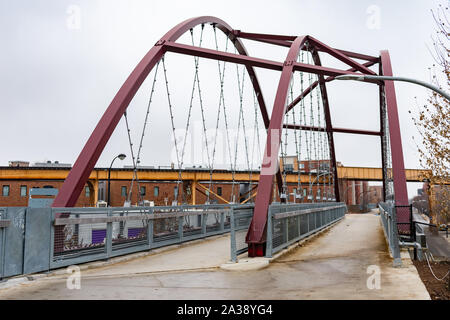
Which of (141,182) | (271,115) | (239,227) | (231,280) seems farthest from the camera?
(141,182)

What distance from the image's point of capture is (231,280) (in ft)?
26.4

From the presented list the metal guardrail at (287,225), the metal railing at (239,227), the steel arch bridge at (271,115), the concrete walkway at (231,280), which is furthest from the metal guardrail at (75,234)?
the metal guardrail at (287,225)

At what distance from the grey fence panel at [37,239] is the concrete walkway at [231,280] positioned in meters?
0.38

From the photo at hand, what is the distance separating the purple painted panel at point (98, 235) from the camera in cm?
988

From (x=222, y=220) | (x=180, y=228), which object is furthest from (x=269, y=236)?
(x=222, y=220)

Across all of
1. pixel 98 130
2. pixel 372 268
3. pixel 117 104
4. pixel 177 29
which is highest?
pixel 177 29

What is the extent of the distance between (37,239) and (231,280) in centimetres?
383

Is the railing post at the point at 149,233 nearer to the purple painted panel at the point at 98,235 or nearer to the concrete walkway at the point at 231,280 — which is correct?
the concrete walkway at the point at 231,280

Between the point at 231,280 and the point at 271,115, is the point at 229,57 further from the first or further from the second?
the point at 231,280

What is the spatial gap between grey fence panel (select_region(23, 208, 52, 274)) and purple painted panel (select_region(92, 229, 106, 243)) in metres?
1.45
